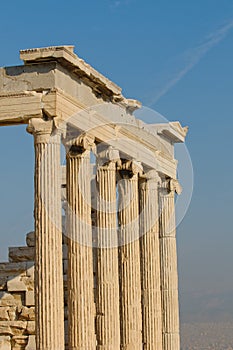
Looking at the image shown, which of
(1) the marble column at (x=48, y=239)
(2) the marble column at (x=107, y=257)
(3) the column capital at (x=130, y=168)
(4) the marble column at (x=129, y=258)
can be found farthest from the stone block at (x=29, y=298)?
(1) the marble column at (x=48, y=239)

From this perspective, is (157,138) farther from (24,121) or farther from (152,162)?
(24,121)

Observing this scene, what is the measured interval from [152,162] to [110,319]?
786cm

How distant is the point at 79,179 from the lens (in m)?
32.1

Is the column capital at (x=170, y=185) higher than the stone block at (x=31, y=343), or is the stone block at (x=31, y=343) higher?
the column capital at (x=170, y=185)

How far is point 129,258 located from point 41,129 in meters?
9.11

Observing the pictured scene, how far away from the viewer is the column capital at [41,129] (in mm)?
29797

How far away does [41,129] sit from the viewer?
29812 mm

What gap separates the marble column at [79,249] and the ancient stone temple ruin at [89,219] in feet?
0.10

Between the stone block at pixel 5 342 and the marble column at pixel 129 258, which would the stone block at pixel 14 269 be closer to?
the stone block at pixel 5 342

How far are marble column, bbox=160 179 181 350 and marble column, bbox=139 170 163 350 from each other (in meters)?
1.34

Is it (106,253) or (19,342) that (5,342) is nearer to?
(19,342)

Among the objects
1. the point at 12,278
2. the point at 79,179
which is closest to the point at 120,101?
the point at 79,179

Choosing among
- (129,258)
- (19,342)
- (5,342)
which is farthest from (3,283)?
(129,258)

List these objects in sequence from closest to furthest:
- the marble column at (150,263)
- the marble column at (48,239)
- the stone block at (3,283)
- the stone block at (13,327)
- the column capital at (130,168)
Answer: the marble column at (48,239) → the stone block at (13,327) → the stone block at (3,283) → the column capital at (130,168) → the marble column at (150,263)
